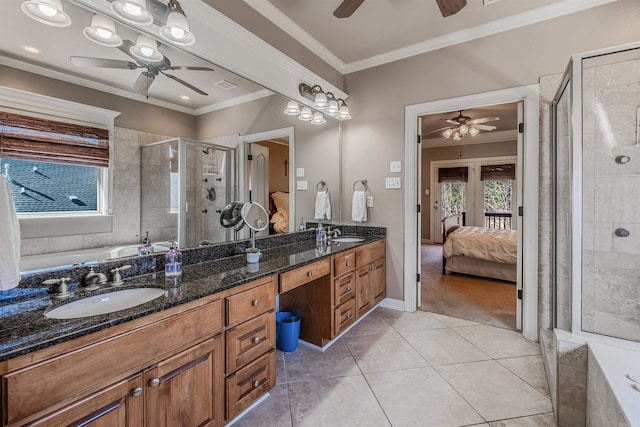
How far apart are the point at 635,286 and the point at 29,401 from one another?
9.50 ft

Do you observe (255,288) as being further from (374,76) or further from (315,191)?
(374,76)

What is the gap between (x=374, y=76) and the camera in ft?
10.3

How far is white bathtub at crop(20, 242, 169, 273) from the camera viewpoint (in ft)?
3.97

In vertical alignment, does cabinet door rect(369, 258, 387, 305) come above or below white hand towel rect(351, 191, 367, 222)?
below

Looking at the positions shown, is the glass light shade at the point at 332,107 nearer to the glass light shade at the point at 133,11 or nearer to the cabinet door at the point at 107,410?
the glass light shade at the point at 133,11

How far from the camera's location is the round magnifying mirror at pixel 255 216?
83.6 inches

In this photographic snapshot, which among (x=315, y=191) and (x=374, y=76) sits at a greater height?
(x=374, y=76)

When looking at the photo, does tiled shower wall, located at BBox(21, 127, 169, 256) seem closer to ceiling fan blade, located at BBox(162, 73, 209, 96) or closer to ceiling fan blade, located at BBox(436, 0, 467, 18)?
ceiling fan blade, located at BBox(162, 73, 209, 96)

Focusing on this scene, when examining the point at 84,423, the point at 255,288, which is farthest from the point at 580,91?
the point at 84,423

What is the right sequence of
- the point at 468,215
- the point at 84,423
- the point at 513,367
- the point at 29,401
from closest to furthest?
the point at 29,401, the point at 84,423, the point at 513,367, the point at 468,215

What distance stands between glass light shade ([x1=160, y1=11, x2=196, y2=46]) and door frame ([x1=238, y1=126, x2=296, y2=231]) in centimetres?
69

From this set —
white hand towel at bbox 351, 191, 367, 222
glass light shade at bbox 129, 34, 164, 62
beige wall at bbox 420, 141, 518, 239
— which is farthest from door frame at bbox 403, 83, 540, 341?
beige wall at bbox 420, 141, 518, 239

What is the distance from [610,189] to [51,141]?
2992mm

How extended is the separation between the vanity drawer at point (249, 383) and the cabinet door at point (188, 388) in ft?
0.20
